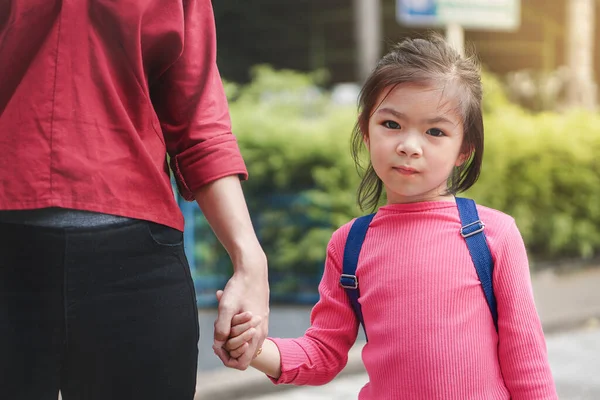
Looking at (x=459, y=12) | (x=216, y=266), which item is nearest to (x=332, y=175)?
(x=216, y=266)

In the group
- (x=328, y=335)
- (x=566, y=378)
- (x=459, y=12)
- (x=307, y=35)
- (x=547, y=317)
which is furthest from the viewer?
(x=307, y=35)

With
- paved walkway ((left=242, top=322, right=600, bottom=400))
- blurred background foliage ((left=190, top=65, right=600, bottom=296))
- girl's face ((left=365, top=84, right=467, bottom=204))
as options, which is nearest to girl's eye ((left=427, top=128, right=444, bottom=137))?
girl's face ((left=365, top=84, right=467, bottom=204))

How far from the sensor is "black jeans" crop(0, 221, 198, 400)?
1.37m

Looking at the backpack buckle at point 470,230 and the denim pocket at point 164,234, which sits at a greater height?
the denim pocket at point 164,234

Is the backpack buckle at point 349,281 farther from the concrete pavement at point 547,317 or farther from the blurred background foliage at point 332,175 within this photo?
the blurred background foliage at point 332,175

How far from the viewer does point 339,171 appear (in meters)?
6.96

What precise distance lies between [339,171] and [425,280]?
5.01 metres

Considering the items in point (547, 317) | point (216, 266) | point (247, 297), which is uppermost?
point (247, 297)

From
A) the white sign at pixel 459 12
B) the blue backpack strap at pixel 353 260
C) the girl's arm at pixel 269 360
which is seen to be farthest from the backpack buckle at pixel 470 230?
the white sign at pixel 459 12

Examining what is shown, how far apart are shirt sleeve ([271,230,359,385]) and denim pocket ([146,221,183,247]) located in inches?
25.1

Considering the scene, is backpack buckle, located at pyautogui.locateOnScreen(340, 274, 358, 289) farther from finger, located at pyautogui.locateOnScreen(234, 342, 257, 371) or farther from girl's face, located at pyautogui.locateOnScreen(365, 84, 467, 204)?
finger, located at pyautogui.locateOnScreen(234, 342, 257, 371)

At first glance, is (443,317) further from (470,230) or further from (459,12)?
(459,12)

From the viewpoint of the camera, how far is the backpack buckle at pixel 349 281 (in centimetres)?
205

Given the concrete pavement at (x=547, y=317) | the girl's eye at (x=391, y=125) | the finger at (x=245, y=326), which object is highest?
the girl's eye at (x=391, y=125)
